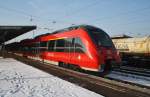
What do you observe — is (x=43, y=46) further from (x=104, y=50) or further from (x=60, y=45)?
(x=104, y=50)

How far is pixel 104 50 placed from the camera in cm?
1467

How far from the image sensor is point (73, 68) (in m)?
18.1

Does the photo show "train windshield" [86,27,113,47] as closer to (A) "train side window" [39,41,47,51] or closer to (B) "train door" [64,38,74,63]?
(B) "train door" [64,38,74,63]

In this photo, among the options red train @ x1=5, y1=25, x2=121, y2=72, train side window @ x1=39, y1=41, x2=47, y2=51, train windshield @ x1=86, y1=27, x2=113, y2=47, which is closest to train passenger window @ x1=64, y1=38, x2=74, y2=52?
red train @ x1=5, y1=25, x2=121, y2=72

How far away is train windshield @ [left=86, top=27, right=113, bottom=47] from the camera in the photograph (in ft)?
49.6

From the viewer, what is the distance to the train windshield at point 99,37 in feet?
49.6

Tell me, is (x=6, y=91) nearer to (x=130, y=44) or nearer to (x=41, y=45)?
(x=41, y=45)

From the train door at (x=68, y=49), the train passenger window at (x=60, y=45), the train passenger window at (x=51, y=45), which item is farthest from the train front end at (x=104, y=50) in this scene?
the train passenger window at (x=51, y=45)

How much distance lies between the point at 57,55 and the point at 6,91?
10.5 metres

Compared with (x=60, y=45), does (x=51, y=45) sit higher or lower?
higher

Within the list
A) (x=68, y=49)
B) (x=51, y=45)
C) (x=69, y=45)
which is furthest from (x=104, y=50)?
(x=51, y=45)

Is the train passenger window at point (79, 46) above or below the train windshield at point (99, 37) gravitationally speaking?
below

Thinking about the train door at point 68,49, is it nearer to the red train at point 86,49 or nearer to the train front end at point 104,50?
the red train at point 86,49

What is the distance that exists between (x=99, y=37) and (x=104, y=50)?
44.5 inches
